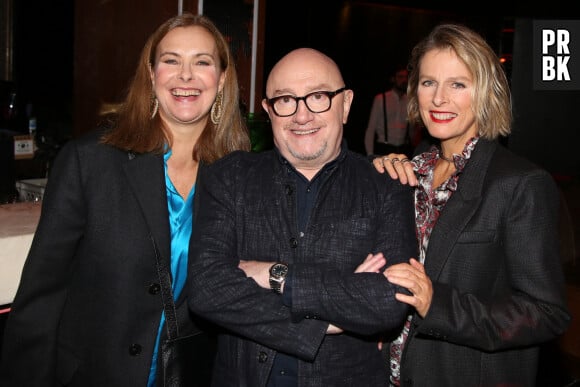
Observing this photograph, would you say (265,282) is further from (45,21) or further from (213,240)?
(45,21)

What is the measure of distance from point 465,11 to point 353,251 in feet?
27.2

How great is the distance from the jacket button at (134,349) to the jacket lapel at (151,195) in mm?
339

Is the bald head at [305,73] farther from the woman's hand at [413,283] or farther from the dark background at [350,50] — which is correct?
the dark background at [350,50]

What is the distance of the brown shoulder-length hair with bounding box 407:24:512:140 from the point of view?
2.09m

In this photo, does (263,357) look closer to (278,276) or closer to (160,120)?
(278,276)

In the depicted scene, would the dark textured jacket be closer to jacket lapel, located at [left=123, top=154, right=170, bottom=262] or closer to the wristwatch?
the wristwatch

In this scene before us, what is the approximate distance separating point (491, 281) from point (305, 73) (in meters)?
0.96

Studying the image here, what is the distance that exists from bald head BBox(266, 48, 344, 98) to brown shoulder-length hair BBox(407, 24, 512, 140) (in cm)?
42

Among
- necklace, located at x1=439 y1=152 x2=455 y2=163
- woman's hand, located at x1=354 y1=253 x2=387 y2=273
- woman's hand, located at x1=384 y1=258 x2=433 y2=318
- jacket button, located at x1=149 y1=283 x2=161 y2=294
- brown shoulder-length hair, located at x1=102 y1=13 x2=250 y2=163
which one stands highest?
brown shoulder-length hair, located at x1=102 y1=13 x2=250 y2=163

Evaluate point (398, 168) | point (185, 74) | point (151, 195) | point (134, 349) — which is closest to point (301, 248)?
point (398, 168)

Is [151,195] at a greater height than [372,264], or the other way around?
[151,195]

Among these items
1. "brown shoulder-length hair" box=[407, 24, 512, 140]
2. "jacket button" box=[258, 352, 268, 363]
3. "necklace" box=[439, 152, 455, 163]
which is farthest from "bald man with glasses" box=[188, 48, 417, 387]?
"brown shoulder-length hair" box=[407, 24, 512, 140]

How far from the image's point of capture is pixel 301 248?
1.97 metres

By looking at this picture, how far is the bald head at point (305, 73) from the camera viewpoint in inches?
81.5
